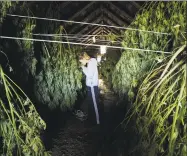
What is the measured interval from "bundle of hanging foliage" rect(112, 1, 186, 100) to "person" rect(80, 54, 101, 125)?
50 centimetres

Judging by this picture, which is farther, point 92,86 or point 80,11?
point 80,11

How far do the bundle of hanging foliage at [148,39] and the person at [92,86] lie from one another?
1.64ft

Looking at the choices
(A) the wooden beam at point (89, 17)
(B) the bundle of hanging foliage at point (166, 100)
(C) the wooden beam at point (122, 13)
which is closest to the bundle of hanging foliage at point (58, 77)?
(A) the wooden beam at point (89, 17)

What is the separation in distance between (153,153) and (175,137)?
617mm

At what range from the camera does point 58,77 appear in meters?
4.54

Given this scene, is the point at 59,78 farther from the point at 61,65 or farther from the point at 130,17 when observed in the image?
the point at 130,17

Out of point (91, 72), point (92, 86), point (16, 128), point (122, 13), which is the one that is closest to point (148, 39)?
point (91, 72)

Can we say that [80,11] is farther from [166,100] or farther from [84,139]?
[166,100]

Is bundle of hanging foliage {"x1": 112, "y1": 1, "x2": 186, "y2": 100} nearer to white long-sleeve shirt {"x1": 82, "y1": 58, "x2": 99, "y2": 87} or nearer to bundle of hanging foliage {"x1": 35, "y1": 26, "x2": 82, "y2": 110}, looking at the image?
white long-sleeve shirt {"x1": 82, "y1": 58, "x2": 99, "y2": 87}

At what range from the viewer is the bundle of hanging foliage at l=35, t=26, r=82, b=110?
4.38 metres

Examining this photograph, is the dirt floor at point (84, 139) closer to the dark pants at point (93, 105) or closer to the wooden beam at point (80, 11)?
the dark pants at point (93, 105)

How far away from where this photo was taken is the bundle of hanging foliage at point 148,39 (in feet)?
9.32

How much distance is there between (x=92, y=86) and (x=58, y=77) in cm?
47

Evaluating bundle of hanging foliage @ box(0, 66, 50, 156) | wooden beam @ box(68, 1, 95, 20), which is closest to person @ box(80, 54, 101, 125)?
wooden beam @ box(68, 1, 95, 20)
